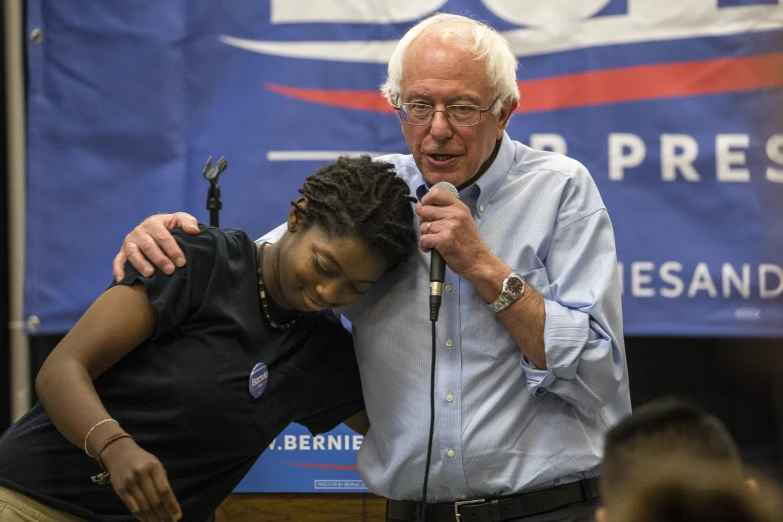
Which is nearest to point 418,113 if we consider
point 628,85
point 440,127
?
point 440,127

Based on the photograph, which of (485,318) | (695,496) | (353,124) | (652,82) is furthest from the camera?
(353,124)

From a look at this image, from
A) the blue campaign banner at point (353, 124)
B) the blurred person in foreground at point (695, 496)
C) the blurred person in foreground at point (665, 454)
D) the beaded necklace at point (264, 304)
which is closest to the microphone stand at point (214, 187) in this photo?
the blue campaign banner at point (353, 124)

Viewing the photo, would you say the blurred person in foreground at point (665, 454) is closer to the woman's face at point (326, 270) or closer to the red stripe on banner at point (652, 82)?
the woman's face at point (326, 270)

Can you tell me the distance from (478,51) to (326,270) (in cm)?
67

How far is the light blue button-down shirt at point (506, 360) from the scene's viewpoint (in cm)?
210

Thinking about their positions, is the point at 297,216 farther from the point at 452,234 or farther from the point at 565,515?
the point at 565,515

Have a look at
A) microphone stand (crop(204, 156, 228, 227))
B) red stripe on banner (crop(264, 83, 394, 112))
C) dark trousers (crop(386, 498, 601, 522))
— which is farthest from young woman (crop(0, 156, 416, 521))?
red stripe on banner (crop(264, 83, 394, 112))

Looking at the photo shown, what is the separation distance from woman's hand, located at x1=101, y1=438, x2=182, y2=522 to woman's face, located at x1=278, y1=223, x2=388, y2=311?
53 cm

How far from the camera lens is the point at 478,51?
2258mm

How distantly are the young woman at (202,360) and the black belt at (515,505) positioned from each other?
1.50 ft

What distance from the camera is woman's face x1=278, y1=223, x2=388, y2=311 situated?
83.9 inches

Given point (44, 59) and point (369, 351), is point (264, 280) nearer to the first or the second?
point (369, 351)

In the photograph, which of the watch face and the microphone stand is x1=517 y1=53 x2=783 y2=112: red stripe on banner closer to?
the microphone stand

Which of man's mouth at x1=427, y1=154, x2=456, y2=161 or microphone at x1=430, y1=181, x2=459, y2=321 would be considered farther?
man's mouth at x1=427, y1=154, x2=456, y2=161
